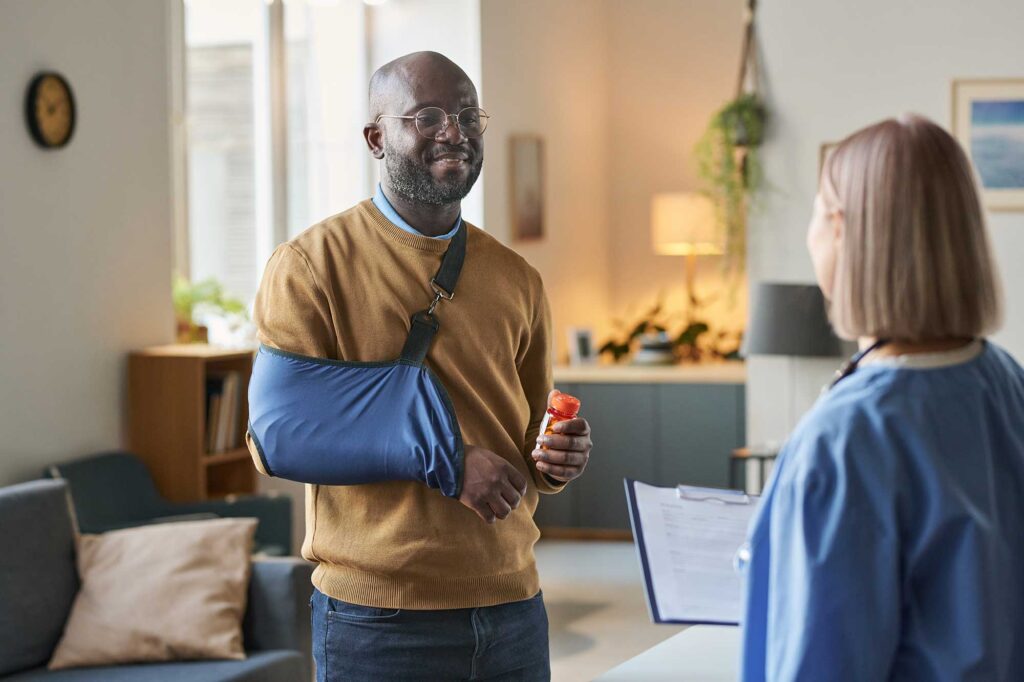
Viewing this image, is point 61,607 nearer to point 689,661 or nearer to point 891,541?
point 689,661

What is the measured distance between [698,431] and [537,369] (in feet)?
16.1

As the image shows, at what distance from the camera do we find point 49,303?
4.22 m

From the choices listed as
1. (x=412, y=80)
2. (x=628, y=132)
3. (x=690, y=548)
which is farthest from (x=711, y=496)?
(x=628, y=132)

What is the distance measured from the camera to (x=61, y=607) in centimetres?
344

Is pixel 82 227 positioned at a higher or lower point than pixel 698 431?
higher

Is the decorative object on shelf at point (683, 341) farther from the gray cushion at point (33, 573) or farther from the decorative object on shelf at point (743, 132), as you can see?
the gray cushion at point (33, 573)

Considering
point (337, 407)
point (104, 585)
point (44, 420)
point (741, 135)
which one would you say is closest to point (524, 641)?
point (337, 407)

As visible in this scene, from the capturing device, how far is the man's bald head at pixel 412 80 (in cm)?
180

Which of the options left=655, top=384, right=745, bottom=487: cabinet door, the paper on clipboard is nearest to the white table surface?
the paper on clipboard

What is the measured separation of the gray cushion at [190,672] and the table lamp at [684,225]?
461 cm

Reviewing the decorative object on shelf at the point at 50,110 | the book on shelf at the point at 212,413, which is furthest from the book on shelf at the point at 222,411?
the decorative object on shelf at the point at 50,110

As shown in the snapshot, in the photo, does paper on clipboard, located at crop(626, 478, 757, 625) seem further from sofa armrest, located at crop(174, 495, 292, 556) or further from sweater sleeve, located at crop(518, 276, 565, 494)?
sofa armrest, located at crop(174, 495, 292, 556)

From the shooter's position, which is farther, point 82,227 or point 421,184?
point 82,227

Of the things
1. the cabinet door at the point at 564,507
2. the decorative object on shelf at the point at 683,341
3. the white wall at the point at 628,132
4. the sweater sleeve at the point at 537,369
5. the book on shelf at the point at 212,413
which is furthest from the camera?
the white wall at the point at 628,132
